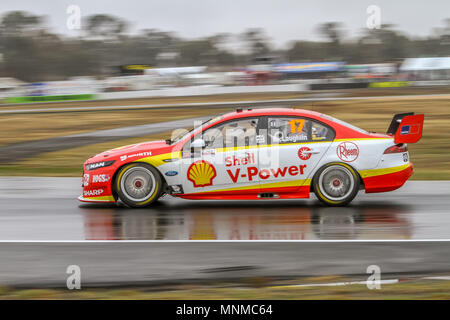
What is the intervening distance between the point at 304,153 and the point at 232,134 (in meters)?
1.07

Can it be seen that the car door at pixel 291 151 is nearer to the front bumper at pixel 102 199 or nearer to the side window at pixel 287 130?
the side window at pixel 287 130

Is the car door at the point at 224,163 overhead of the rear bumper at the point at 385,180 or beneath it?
overhead

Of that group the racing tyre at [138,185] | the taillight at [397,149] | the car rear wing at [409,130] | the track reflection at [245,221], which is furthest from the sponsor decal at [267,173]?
the car rear wing at [409,130]

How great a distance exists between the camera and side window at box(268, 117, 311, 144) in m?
8.82

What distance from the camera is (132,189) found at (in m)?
8.92

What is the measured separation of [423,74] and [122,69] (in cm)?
2779

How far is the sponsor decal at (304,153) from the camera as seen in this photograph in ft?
28.7

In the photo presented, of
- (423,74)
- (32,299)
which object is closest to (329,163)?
(32,299)

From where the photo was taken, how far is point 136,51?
98.1 metres

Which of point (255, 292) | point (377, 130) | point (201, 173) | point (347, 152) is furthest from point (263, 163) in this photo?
point (377, 130)
